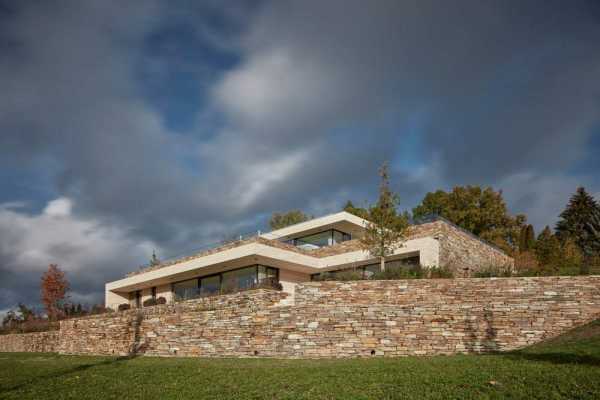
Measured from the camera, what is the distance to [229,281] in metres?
27.2

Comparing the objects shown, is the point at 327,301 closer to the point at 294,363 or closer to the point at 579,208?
the point at 294,363

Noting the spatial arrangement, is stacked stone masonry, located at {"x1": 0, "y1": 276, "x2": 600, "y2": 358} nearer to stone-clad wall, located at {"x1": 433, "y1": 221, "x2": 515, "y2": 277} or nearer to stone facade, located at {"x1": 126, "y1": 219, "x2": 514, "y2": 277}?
stone facade, located at {"x1": 126, "y1": 219, "x2": 514, "y2": 277}

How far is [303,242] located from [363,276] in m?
12.8

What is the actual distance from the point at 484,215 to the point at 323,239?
1413 centimetres

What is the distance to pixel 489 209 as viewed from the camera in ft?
123

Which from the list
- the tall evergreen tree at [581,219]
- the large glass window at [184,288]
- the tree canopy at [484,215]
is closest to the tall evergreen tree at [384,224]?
the large glass window at [184,288]

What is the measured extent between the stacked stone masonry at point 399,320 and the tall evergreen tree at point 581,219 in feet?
87.5

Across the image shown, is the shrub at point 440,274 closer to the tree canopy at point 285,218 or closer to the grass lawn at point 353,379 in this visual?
the grass lawn at point 353,379

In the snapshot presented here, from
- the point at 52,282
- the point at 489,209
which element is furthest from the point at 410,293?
the point at 52,282

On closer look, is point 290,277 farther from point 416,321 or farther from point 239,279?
point 416,321

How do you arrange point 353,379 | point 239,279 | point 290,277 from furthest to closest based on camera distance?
point 290,277, point 239,279, point 353,379

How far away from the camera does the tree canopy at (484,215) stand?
1478 inches

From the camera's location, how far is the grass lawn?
8734 millimetres

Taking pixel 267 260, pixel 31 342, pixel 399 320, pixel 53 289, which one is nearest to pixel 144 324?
pixel 267 260
